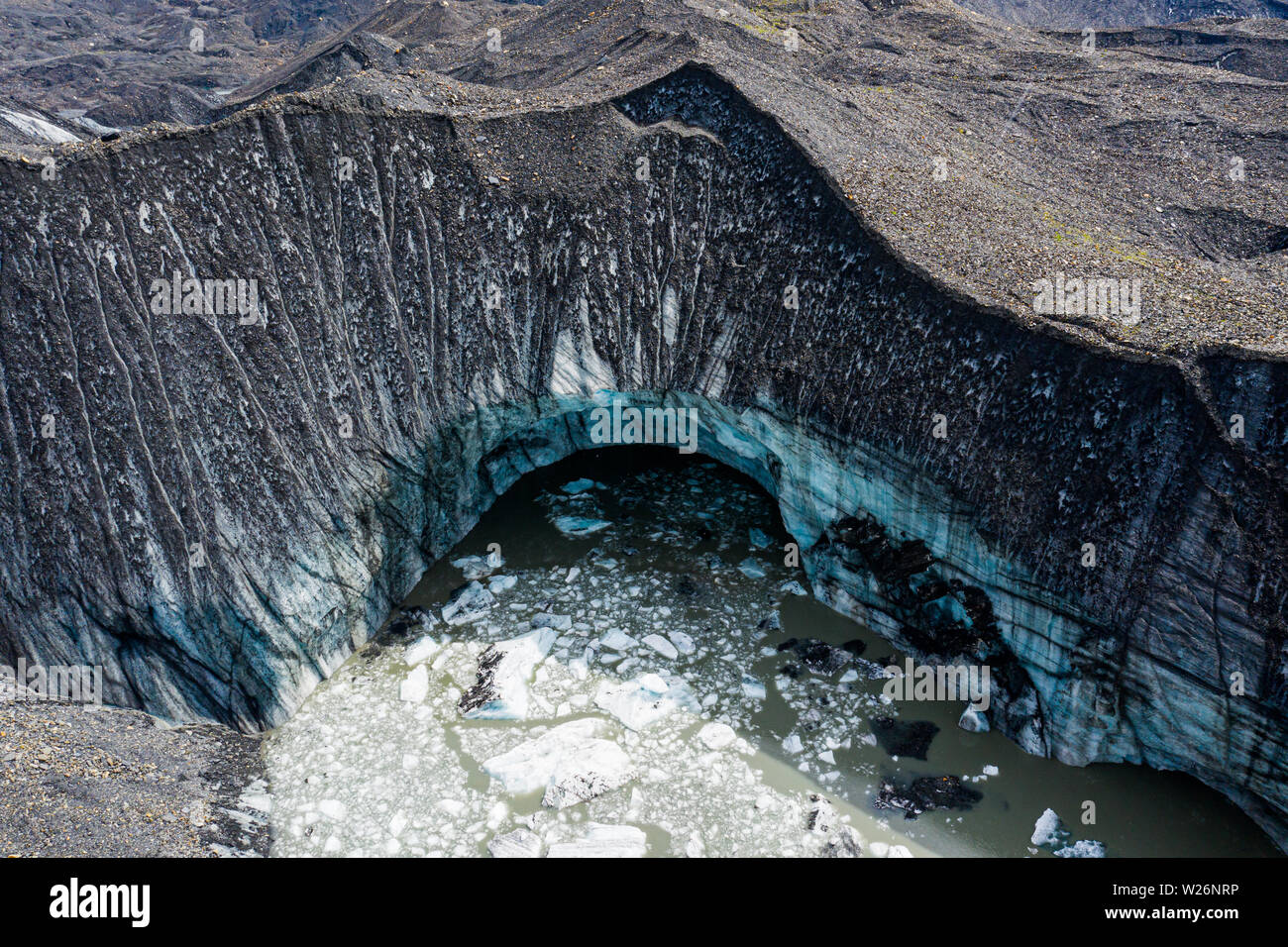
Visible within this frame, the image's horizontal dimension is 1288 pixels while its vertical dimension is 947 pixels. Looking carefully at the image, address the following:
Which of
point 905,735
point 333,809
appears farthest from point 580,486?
point 905,735

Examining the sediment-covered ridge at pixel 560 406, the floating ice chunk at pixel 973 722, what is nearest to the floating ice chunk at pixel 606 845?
the floating ice chunk at pixel 973 722

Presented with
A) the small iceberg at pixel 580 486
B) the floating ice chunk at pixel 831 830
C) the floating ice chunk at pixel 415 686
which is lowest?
Result: the floating ice chunk at pixel 831 830

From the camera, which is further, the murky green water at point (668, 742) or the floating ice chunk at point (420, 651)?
the floating ice chunk at point (420, 651)

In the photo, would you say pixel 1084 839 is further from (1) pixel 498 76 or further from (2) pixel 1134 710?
(1) pixel 498 76

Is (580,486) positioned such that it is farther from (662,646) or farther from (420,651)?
(420,651)

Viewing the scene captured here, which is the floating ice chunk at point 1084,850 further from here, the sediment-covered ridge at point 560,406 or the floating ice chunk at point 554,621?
the floating ice chunk at point 554,621

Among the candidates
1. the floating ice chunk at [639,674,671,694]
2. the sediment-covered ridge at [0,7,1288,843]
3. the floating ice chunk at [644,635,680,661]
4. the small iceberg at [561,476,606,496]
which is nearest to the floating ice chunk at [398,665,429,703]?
the sediment-covered ridge at [0,7,1288,843]
